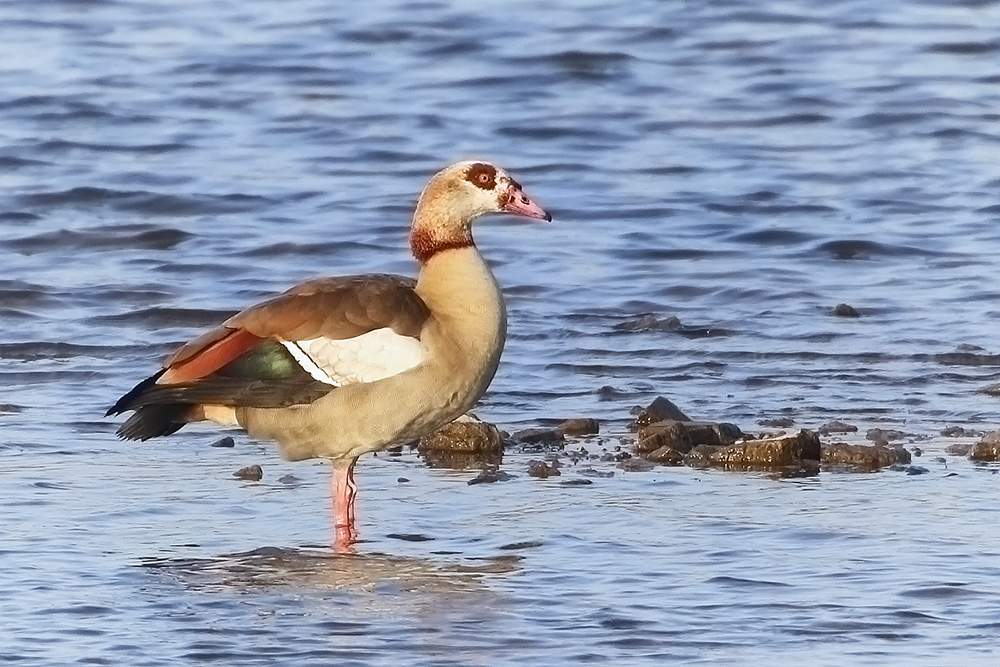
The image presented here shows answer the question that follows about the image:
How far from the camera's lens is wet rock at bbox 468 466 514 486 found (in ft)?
26.6

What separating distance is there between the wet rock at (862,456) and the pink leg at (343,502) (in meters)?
1.81

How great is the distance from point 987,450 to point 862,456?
48 cm

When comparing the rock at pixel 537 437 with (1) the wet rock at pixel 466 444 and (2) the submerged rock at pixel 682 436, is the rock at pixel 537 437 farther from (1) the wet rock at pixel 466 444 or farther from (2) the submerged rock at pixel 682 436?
(2) the submerged rock at pixel 682 436

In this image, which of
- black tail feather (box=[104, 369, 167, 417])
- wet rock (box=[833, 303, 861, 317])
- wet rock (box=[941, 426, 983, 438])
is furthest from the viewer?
wet rock (box=[833, 303, 861, 317])

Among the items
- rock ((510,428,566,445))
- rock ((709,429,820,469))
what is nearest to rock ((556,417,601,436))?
rock ((510,428,566,445))

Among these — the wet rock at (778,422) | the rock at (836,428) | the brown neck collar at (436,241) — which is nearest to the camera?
the brown neck collar at (436,241)

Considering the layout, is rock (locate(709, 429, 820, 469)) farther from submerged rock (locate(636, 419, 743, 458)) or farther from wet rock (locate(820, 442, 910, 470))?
submerged rock (locate(636, 419, 743, 458))

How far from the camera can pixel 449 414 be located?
7602 millimetres

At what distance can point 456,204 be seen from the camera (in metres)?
7.87

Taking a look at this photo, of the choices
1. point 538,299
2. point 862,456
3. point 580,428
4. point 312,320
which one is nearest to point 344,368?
point 312,320

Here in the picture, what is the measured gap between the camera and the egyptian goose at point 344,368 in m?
7.50

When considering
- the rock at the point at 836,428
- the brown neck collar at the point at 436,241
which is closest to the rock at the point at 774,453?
the rock at the point at 836,428

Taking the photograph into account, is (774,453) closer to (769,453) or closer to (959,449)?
(769,453)

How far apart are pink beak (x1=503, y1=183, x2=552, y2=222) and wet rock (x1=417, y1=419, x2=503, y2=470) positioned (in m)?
0.98
